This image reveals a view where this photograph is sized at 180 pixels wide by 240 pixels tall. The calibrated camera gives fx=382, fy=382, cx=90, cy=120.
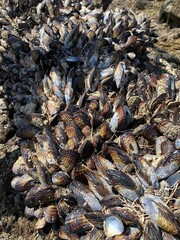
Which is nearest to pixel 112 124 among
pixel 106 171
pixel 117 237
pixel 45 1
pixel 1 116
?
pixel 106 171

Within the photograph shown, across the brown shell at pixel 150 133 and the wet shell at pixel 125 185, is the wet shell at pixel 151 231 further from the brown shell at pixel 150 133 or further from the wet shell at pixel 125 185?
the brown shell at pixel 150 133

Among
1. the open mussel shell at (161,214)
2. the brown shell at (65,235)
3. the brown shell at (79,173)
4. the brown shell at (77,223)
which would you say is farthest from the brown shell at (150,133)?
the brown shell at (65,235)

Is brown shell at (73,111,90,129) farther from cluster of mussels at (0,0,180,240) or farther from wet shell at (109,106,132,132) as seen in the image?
wet shell at (109,106,132,132)

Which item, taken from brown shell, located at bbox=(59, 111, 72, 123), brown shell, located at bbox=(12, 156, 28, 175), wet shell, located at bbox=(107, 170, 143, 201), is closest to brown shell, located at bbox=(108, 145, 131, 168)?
wet shell, located at bbox=(107, 170, 143, 201)

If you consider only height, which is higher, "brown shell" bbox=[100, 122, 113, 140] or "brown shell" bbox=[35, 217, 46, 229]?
"brown shell" bbox=[100, 122, 113, 140]

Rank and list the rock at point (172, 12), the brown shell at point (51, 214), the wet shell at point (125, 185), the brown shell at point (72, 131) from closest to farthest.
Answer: the wet shell at point (125, 185), the brown shell at point (51, 214), the brown shell at point (72, 131), the rock at point (172, 12)
